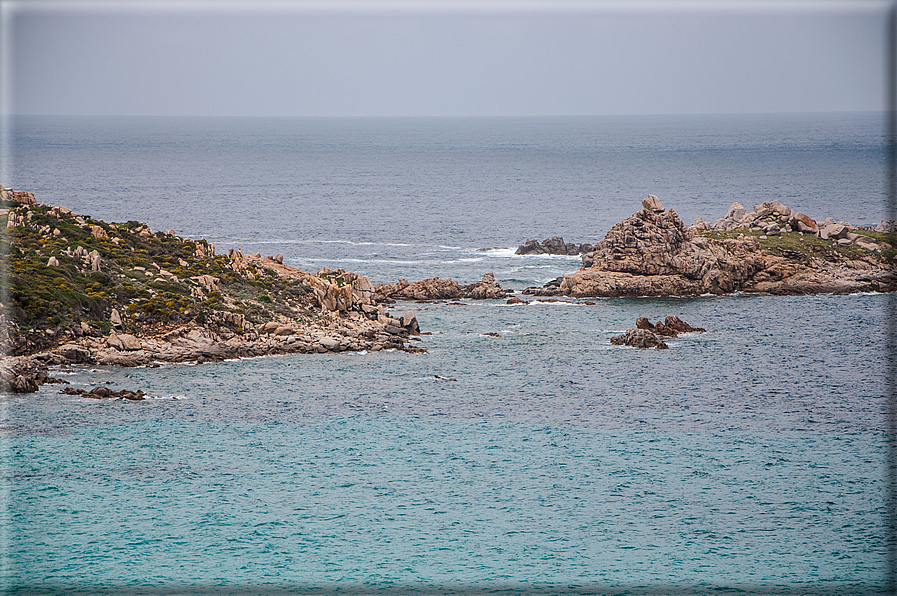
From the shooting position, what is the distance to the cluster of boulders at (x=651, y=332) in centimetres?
5916

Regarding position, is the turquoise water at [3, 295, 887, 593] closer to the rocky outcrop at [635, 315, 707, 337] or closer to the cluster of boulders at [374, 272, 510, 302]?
the rocky outcrop at [635, 315, 707, 337]

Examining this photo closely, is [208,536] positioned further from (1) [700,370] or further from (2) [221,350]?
(1) [700,370]

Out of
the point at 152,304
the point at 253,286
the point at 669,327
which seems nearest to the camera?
the point at 152,304

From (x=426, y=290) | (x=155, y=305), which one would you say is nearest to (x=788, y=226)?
Answer: (x=426, y=290)

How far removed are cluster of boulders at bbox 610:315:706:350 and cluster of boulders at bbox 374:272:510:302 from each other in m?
13.5

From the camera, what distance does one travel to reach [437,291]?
2822 inches

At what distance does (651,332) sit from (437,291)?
18920 mm

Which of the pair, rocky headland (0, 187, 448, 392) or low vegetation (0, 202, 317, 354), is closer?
rocky headland (0, 187, 448, 392)

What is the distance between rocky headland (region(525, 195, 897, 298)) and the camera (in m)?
73.6

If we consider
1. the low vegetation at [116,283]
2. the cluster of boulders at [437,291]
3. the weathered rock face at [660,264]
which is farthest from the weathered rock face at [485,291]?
the low vegetation at [116,283]

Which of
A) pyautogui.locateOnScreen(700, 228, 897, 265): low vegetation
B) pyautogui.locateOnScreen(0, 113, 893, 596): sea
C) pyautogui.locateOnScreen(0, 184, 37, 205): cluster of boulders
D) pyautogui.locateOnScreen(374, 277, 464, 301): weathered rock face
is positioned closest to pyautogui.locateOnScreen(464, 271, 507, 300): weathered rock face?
pyautogui.locateOnScreen(374, 277, 464, 301): weathered rock face

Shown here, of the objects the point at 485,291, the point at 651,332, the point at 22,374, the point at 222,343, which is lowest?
the point at 22,374

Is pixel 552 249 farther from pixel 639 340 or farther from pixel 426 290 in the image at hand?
pixel 639 340

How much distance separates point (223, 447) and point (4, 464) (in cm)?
909
